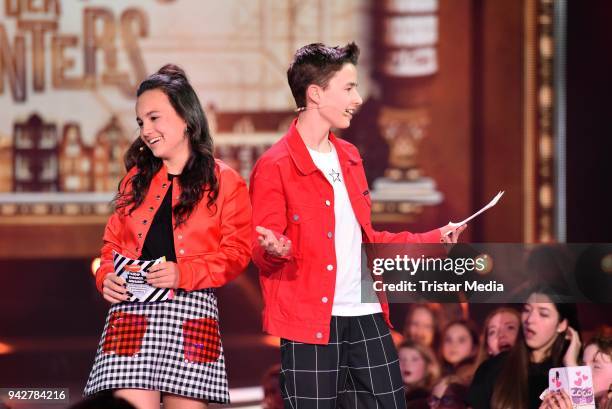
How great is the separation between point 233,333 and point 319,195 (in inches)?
77.5

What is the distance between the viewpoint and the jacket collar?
11.0 ft

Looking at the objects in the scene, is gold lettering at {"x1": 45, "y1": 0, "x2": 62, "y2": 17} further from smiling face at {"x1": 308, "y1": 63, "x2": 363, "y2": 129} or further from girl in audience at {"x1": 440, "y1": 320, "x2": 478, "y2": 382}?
girl in audience at {"x1": 440, "y1": 320, "x2": 478, "y2": 382}

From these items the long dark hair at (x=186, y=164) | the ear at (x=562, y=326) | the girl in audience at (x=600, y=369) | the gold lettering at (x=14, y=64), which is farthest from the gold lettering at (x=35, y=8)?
the girl in audience at (x=600, y=369)

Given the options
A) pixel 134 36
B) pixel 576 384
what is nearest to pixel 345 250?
pixel 576 384

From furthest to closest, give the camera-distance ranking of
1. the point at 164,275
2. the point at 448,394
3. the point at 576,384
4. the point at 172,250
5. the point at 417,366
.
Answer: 1. the point at 417,366
2. the point at 448,394
3. the point at 576,384
4. the point at 172,250
5. the point at 164,275

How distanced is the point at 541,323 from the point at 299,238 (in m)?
1.50

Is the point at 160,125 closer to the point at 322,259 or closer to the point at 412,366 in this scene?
the point at 322,259

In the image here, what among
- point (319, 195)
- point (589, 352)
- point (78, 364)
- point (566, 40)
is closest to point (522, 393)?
point (589, 352)

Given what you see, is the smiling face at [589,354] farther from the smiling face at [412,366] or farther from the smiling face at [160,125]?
the smiling face at [160,125]

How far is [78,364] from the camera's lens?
510 centimetres

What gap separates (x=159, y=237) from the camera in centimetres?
326

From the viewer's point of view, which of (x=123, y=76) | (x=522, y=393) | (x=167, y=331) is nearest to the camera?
(x=167, y=331)

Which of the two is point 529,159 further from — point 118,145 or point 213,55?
point 118,145

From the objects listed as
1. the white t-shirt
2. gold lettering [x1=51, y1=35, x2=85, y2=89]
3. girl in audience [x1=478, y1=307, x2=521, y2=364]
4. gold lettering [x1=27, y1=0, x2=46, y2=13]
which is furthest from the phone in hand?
gold lettering [x1=27, y1=0, x2=46, y2=13]
